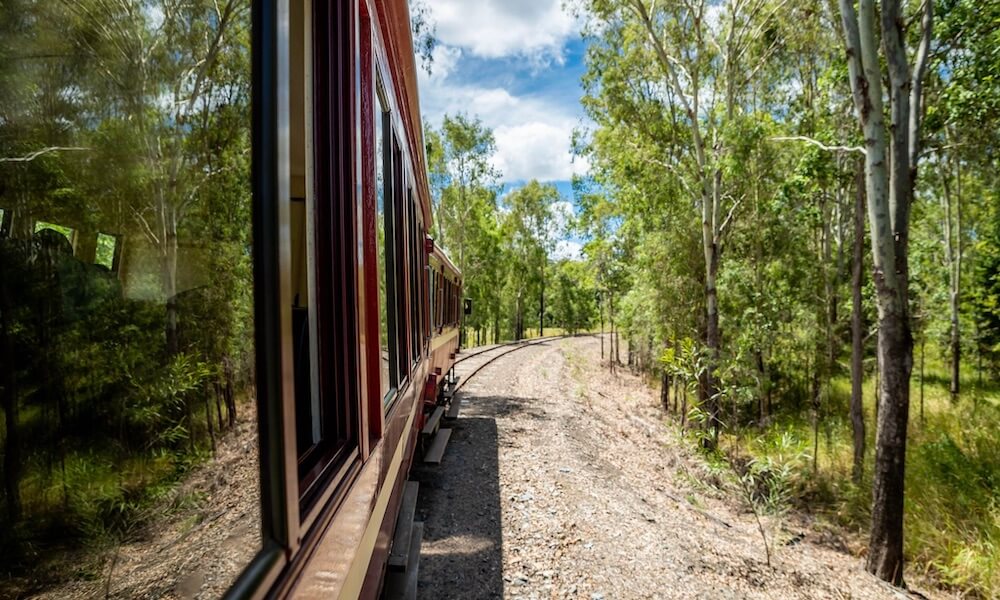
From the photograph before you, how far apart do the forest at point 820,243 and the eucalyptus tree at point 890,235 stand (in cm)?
2

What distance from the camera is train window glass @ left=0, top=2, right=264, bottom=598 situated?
0.66 m

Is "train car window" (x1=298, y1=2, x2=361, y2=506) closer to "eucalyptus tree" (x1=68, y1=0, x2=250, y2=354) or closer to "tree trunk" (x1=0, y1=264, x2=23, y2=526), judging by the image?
"eucalyptus tree" (x1=68, y1=0, x2=250, y2=354)

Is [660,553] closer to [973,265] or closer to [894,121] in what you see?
[894,121]

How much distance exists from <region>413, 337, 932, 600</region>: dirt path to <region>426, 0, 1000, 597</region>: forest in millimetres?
733

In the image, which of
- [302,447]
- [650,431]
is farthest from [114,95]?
[650,431]

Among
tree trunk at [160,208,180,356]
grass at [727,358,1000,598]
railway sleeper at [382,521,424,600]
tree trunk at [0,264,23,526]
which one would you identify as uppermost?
tree trunk at [160,208,180,356]

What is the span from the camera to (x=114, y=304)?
0.73 m

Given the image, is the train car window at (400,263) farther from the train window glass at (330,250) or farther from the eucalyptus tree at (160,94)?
the eucalyptus tree at (160,94)

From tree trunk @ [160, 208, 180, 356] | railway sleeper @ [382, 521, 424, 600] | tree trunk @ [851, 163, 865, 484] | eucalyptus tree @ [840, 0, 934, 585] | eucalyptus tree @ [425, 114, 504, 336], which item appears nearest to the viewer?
tree trunk @ [160, 208, 180, 356]

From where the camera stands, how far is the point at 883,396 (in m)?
5.91

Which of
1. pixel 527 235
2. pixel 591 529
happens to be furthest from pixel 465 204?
pixel 591 529

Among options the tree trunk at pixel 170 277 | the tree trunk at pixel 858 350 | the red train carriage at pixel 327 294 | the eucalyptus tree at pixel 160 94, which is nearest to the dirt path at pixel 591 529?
the red train carriage at pixel 327 294

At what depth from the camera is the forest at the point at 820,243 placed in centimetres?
591

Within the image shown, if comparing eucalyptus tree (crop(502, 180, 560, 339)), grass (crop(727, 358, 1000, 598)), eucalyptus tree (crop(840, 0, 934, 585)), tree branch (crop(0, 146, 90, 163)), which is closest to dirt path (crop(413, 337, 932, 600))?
eucalyptus tree (crop(840, 0, 934, 585))
